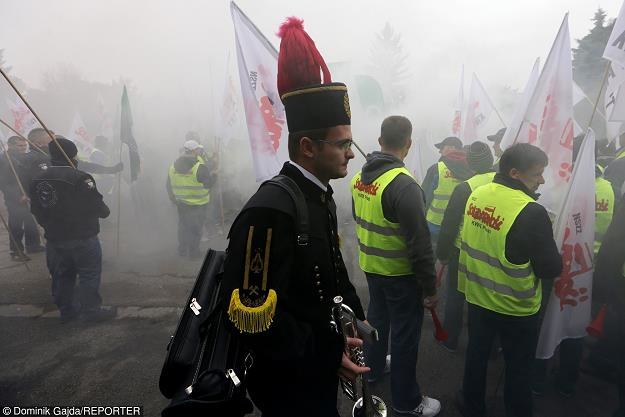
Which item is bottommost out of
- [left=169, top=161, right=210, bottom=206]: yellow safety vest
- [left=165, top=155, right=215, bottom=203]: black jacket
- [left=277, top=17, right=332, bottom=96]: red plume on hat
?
[left=169, top=161, right=210, bottom=206]: yellow safety vest

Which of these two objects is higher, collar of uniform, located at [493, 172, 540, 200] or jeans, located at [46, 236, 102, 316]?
collar of uniform, located at [493, 172, 540, 200]

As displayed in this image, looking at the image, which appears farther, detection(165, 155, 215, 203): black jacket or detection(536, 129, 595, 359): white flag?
detection(165, 155, 215, 203): black jacket

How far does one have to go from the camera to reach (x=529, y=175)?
94.9 inches

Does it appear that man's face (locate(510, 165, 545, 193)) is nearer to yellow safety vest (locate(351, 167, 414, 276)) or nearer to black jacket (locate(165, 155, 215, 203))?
yellow safety vest (locate(351, 167, 414, 276))

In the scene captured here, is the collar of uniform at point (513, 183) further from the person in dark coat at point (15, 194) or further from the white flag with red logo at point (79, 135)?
the white flag with red logo at point (79, 135)

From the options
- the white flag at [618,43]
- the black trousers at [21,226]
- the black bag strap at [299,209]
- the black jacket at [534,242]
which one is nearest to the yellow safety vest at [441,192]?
the white flag at [618,43]

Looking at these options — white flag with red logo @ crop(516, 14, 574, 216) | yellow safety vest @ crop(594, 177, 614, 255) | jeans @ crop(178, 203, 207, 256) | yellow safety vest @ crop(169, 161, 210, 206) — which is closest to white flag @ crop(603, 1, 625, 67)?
white flag with red logo @ crop(516, 14, 574, 216)

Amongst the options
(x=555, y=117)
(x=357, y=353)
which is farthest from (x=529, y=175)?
(x=357, y=353)

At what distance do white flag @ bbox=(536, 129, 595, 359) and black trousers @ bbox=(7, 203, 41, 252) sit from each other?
320 inches

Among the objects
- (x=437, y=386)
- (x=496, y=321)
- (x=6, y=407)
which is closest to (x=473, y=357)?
(x=496, y=321)

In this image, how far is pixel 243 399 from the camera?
130 cm

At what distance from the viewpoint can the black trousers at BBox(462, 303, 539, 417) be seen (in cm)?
243

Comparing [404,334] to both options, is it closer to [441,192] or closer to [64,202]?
[441,192]

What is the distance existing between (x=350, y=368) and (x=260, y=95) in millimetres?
3152
